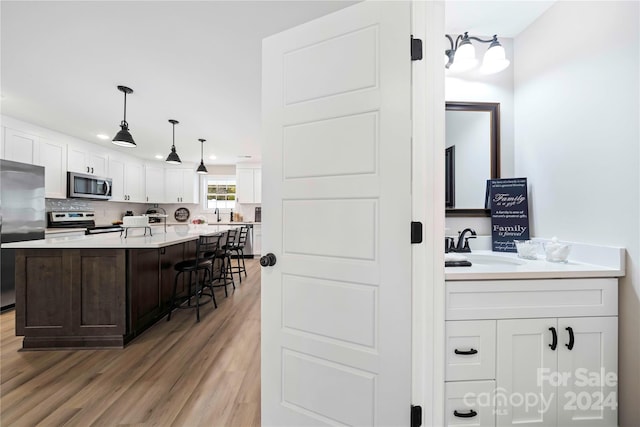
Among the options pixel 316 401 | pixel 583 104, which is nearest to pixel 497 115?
pixel 583 104

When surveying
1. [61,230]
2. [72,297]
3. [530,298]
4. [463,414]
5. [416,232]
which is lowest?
[463,414]

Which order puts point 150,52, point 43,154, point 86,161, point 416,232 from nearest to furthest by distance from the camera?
1. point 416,232
2. point 150,52
3. point 43,154
4. point 86,161

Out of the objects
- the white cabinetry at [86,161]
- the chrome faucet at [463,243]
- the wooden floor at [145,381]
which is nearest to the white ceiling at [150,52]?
the white cabinetry at [86,161]

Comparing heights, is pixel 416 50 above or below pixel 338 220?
above

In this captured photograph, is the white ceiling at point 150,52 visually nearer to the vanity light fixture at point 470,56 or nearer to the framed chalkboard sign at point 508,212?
the vanity light fixture at point 470,56

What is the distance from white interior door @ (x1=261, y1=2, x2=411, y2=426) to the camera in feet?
3.58

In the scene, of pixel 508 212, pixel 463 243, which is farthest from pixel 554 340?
pixel 508 212

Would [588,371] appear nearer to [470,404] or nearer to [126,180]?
[470,404]

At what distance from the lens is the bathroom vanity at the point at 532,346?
1.20 m

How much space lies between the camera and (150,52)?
2178 mm

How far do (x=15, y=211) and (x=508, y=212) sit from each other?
17.1ft

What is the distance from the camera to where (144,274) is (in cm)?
256

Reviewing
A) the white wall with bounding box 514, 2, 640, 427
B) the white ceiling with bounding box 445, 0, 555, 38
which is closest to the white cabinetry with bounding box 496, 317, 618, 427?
the white wall with bounding box 514, 2, 640, 427

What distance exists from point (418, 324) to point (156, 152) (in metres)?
6.42
